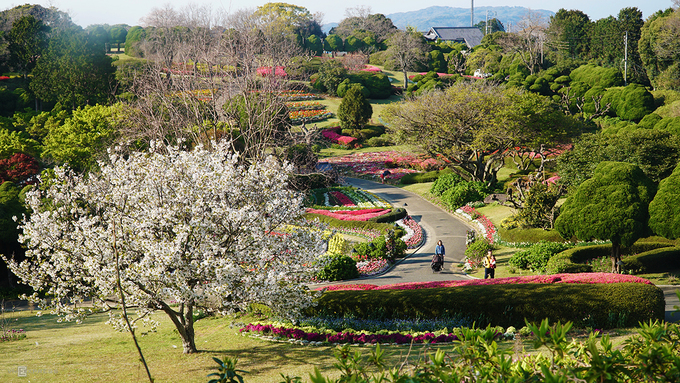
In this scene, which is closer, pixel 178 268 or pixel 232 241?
pixel 178 268

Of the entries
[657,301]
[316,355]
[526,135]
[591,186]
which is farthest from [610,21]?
[316,355]

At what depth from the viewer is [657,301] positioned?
12680 mm

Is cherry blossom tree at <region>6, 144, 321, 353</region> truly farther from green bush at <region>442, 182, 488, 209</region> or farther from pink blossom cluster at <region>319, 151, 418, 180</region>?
pink blossom cluster at <region>319, 151, 418, 180</region>

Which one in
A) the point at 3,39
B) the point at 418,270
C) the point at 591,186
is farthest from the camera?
the point at 3,39

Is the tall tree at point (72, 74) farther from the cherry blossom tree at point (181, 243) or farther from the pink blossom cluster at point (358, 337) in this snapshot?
the pink blossom cluster at point (358, 337)

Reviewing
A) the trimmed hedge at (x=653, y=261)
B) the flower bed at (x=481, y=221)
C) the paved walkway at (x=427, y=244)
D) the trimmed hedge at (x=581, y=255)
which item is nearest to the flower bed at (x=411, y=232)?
the paved walkway at (x=427, y=244)

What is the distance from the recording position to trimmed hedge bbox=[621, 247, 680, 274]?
19120 mm

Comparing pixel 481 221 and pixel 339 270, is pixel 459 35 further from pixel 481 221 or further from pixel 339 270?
pixel 339 270

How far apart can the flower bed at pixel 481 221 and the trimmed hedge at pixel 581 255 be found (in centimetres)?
585

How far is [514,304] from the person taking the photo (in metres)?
13.1

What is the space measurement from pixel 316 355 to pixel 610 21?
78312 mm

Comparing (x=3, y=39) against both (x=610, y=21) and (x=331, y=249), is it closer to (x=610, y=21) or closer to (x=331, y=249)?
(x=331, y=249)

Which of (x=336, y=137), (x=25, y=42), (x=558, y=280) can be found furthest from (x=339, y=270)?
(x=25, y=42)

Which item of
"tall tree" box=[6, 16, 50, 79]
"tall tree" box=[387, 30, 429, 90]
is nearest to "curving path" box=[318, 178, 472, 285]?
"tall tree" box=[6, 16, 50, 79]
